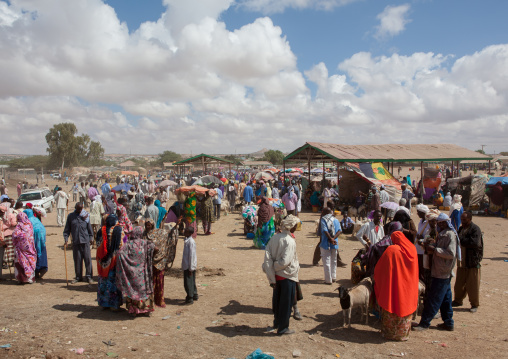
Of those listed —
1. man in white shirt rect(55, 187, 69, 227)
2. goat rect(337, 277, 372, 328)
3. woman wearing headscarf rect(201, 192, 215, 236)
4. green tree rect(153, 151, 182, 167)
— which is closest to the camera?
goat rect(337, 277, 372, 328)

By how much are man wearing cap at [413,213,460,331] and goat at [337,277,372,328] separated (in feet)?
2.40

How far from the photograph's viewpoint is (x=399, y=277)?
4734 mm

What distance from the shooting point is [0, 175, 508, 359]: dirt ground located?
4.67m

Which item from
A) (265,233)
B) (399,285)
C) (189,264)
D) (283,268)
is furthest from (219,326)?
(265,233)

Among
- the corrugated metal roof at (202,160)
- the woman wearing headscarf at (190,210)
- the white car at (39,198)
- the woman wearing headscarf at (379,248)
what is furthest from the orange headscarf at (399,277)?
the corrugated metal roof at (202,160)

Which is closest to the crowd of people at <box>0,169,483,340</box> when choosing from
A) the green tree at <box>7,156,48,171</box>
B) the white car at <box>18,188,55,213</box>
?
the white car at <box>18,188,55,213</box>

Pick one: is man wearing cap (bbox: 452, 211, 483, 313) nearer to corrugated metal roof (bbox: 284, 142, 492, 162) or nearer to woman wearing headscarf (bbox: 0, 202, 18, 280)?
woman wearing headscarf (bbox: 0, 202, 18, 280)

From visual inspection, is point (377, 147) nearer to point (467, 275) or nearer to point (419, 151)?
point (419, 151)

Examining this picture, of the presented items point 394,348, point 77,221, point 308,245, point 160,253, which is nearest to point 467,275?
point 394,348

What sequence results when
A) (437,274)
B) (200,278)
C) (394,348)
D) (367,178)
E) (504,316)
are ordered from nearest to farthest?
(394,348)
(437,274)
(504,316)
(200,278)
(367,178)

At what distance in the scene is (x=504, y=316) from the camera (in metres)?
5.68

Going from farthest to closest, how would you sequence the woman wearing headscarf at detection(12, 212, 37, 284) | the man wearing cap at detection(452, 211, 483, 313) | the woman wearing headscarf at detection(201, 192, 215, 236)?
the woman wearing headscarf at detection(201, 192, 215, 236), the woman wearing headscarf at detection(12, 212, 37, 284), the man wearing cap at detection(452, 211, 483, 313)

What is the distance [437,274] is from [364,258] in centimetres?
111

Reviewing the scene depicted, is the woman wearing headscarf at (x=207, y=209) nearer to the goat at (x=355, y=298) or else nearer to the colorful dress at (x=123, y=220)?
the colorful dress at (x=123, y=220)
